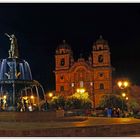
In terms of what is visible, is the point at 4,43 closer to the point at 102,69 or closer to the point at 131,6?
the point at 131,6

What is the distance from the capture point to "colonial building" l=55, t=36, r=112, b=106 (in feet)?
114

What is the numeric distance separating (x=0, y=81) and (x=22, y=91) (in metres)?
0.86

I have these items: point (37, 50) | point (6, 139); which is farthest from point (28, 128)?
point (37, 50)

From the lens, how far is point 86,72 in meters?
37.2

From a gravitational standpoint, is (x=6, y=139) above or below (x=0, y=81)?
below

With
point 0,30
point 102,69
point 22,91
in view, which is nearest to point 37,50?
point 0,30

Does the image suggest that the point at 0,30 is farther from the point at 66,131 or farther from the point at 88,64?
the point at 88,64

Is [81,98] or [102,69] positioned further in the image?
[102,69]

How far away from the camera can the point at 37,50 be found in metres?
17.6

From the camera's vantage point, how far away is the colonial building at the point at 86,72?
34656mm

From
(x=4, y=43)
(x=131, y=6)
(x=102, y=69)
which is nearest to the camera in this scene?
(x=131, y=6)

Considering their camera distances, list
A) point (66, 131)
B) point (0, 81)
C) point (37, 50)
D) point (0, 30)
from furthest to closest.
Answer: point (37, 50) → point (0, 30) → point (0, 81) → point (66, 131)

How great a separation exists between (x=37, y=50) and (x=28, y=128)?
11200mm

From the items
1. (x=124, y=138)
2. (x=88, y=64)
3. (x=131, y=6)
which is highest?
(x=88, y=64)
